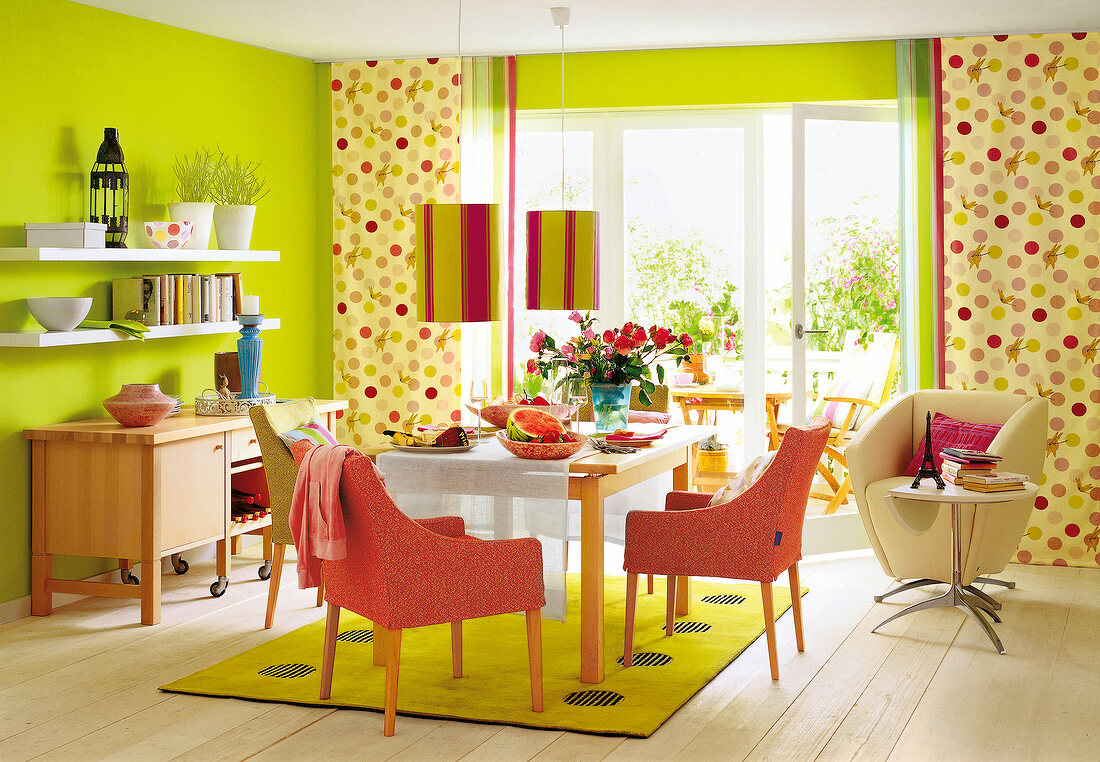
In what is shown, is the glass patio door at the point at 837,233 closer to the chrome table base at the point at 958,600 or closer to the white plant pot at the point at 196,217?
the chrome table base at the point at 958,600

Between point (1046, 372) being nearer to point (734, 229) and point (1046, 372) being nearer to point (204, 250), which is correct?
point (734, 229)

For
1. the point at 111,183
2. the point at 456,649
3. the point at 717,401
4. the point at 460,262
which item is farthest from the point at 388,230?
the point at 456,649

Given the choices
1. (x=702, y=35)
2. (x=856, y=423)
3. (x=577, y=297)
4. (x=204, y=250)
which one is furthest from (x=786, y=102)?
(x=204, y=250)

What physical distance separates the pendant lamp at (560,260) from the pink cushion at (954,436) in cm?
183

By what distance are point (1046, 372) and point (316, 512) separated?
13.1ft

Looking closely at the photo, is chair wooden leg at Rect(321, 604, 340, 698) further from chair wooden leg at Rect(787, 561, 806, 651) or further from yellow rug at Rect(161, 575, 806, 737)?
chair wooden leg at Rect(787, 561, 806, 651)

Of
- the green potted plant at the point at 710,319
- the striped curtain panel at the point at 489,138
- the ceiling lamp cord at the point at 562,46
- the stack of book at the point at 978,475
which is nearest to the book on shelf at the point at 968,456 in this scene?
the stack of book at the point at 978,475

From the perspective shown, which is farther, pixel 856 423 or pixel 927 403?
pixel 856 423

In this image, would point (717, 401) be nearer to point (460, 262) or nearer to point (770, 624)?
point (770, 624)

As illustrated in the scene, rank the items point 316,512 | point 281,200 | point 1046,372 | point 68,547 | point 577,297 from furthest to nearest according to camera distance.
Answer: point 281,200 → point 1046,372 → point 68,547 → point 577,297 → point 316,512

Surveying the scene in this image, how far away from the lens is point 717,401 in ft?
21.3

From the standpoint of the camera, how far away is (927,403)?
5340 mm

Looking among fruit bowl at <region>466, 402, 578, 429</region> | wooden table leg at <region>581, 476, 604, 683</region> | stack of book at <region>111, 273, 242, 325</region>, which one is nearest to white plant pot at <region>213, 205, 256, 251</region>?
stack of book at <region>111, 273, 242, 325</region>

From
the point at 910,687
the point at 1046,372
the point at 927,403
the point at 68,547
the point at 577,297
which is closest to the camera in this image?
the point at 910,687
